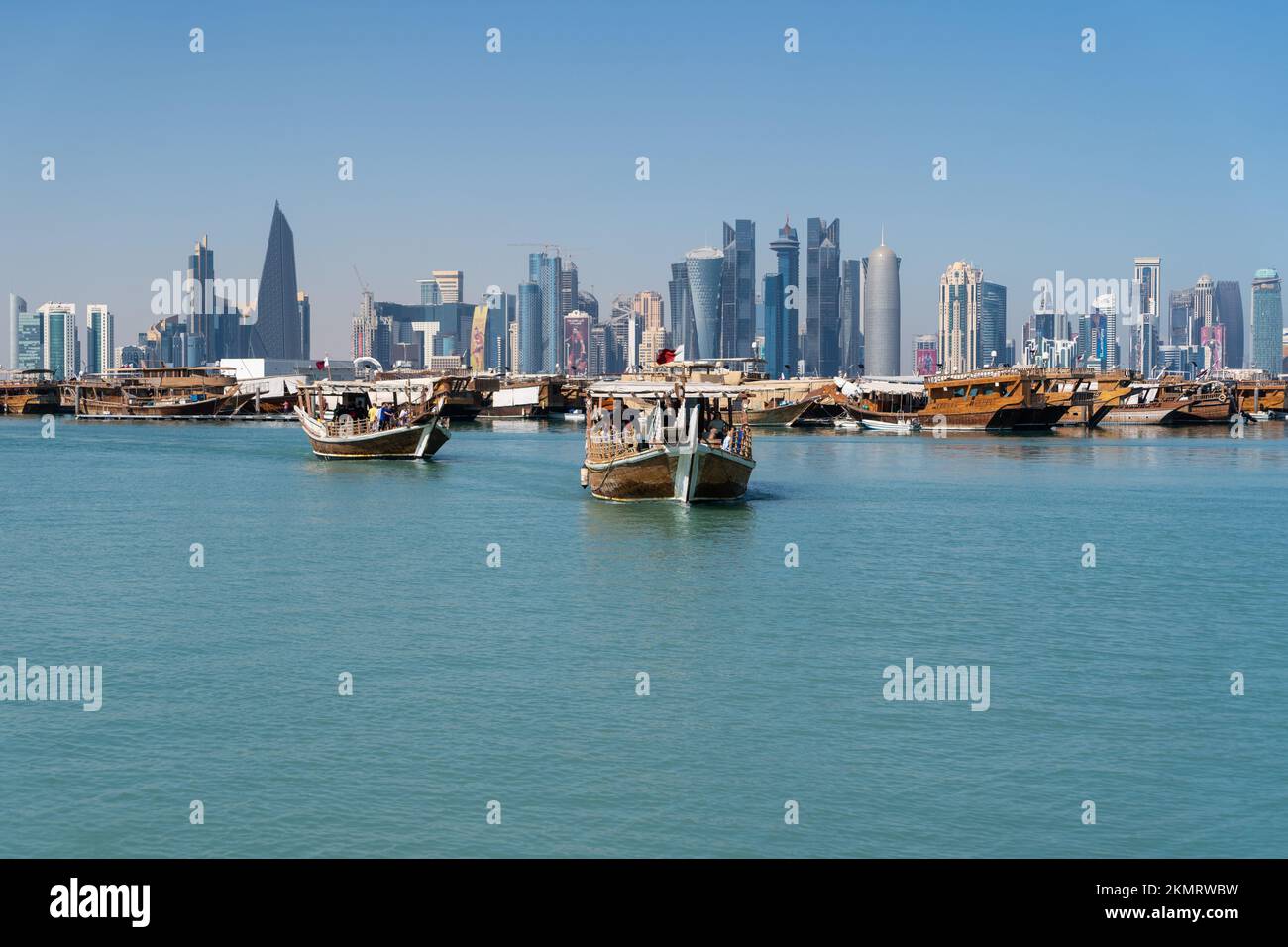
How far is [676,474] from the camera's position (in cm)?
5853

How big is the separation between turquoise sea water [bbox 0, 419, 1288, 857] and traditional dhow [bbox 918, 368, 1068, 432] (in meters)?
75.1

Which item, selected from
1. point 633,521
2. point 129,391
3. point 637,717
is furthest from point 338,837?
point 129,391

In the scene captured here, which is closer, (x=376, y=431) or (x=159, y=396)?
(x=376, y=431)

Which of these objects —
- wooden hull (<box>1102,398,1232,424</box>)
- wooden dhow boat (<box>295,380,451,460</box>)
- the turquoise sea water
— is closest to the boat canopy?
the turquoise sea water

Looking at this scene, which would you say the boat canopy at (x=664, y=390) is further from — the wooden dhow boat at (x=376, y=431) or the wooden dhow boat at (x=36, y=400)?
the wooden dhow boat at (x=36, y=400)

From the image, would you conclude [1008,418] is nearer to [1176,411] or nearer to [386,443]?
→ [1176,411]

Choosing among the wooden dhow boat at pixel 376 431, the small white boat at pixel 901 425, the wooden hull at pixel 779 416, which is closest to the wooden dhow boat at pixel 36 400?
the wooden hull at pixel 779 416

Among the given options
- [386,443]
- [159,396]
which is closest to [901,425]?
[386,443]

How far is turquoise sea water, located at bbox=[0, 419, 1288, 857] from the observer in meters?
21.7

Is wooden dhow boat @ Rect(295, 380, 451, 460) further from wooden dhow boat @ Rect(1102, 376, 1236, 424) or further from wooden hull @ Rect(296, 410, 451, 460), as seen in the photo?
wooden dhow boat @ Rect(1102, 376, 1236, 424)

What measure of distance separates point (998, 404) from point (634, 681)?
377 feet

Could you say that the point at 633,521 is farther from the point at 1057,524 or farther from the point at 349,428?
the point at 349,428

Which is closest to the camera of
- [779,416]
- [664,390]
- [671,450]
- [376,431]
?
[671,450]
